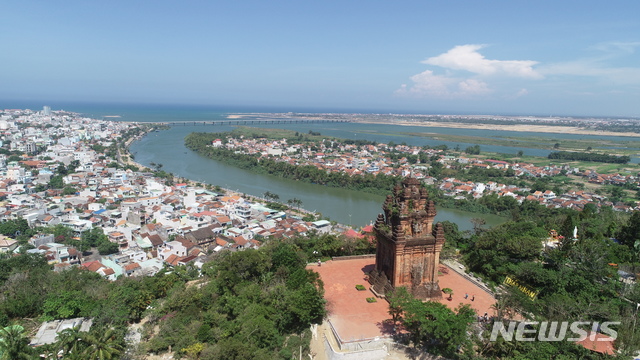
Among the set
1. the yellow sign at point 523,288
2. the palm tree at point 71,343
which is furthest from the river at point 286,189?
the palm tree at point 71,343

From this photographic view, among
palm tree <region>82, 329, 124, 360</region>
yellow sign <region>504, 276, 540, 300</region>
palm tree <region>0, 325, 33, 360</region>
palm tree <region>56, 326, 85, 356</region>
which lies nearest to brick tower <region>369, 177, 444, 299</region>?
yellow sign <region>504, 276, 540, 300</region>

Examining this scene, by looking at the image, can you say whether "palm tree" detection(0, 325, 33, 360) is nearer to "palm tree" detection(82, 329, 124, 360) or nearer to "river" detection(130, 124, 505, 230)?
"palm tree" detection(82, 329, 124, 360)

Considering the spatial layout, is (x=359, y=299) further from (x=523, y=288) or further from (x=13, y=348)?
(x=13, y=348)

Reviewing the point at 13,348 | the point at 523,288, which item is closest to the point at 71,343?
the point at 13,348

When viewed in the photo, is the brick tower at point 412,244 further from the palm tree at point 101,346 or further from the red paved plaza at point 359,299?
the palm tree at point 101,346

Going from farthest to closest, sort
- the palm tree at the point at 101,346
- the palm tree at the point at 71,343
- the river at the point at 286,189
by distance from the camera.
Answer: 1. the river at the point at 286,189
2. the palm tree at the point at 71,343
3. the palm tree at the point at 101,346

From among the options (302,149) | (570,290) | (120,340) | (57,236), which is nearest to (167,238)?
(57,236)

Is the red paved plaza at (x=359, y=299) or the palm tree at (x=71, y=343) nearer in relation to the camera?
the palm tree at (x=71, y=343)

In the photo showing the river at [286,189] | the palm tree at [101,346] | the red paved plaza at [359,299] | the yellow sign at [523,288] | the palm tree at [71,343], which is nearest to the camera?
the palm tree at [101,346]
